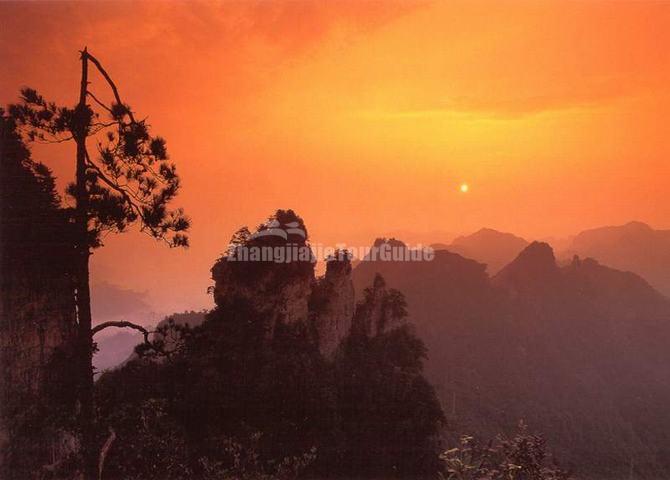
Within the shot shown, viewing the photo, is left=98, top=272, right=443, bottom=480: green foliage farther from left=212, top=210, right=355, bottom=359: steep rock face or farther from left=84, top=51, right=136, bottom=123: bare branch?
left=84, top=51, right=136, bottom=123: bare branch

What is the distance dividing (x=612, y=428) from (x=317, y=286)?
56326 millimetres

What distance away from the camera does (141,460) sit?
532 inches

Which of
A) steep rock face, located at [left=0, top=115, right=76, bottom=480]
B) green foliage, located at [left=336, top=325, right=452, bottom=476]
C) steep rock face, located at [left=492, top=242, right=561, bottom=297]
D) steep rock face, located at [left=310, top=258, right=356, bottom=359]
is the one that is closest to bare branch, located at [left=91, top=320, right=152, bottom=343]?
steep rock face, located at [left=0, top=115, right=76, bottom=480]

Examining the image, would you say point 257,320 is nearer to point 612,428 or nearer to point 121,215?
point 121,215

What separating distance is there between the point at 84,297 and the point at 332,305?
28400 mm

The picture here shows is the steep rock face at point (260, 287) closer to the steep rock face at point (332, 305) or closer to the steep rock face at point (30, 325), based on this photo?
the steep rock face at point (332, 305)

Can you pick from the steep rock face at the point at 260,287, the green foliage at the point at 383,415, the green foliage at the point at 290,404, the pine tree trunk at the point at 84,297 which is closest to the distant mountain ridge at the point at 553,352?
the green foliage at the point at 383,415

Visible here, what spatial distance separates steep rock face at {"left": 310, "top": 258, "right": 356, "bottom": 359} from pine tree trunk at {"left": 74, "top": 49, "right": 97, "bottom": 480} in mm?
26362

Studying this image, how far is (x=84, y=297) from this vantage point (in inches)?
388

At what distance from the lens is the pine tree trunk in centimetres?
931

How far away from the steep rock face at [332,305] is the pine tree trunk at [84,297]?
86.5 ft

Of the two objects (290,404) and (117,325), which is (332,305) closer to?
(290,404)

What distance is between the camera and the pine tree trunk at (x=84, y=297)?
9312 mm

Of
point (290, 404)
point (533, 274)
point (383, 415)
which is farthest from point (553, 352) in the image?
point (290, 404)
